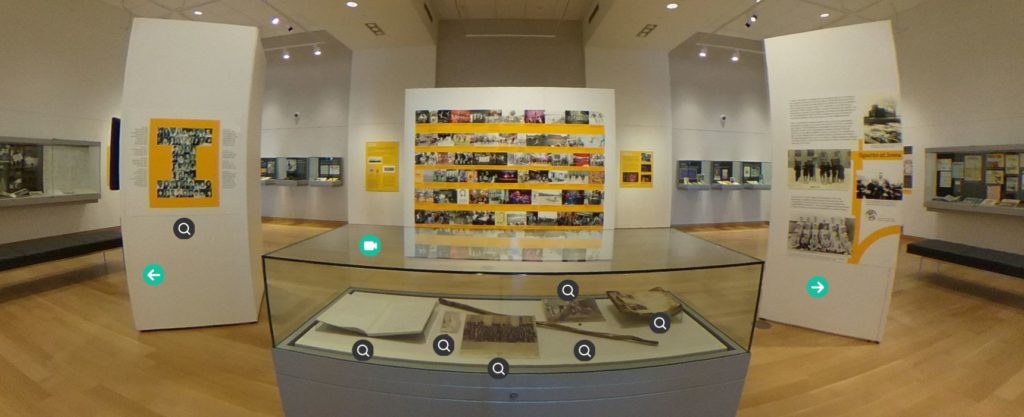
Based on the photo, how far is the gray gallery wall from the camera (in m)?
7.75

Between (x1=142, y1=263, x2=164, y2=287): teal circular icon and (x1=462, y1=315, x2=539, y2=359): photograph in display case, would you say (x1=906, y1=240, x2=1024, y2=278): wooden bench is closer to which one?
(x1=462, y1=315, x2=539, y2=359): photograph in display case

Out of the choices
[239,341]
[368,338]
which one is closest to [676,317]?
[368,338]

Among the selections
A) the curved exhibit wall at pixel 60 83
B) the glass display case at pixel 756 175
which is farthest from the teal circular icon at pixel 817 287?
the curved exhibit wall at pixel 60 83

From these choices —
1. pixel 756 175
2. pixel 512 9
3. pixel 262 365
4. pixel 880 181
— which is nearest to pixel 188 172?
pixel 262 365

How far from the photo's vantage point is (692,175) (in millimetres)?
9031

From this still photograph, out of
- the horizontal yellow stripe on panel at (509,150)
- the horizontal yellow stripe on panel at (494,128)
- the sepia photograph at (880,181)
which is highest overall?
the horizontal yellow stripe on panel at (494,128)

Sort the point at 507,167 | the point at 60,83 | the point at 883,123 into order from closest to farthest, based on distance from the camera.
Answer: the point at 883,123, the point at 507,167, the point at 60,83

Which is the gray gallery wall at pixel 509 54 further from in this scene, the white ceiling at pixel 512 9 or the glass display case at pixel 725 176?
the glass display case at pixel 725 176

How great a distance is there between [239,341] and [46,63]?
7041 mm

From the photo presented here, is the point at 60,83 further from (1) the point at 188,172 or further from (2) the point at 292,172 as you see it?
(1) the point at 188,172

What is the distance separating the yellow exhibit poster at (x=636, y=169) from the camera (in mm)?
7609

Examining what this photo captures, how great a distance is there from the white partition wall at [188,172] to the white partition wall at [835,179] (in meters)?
4.78

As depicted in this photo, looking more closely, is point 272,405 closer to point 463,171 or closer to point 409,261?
point 409,261

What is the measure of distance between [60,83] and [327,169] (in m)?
4.45
